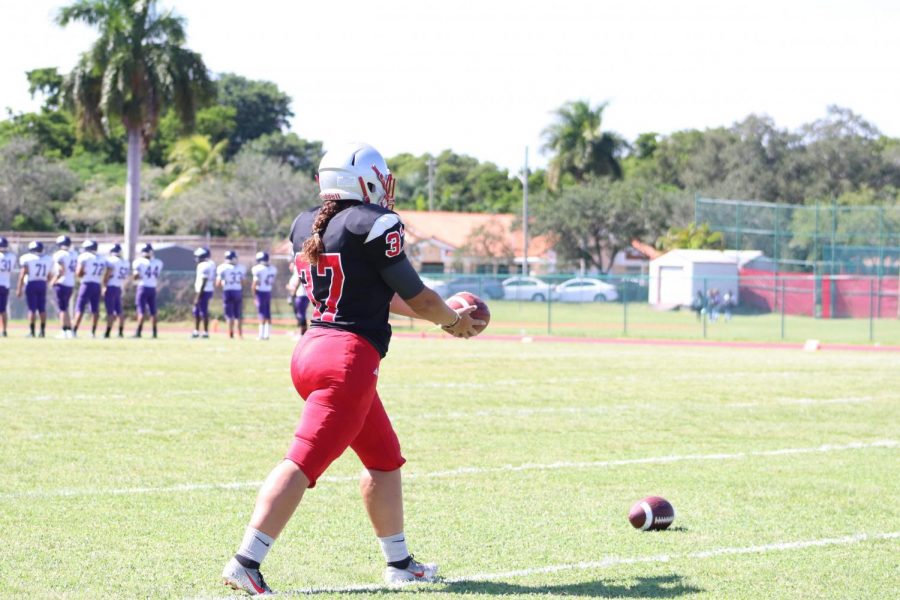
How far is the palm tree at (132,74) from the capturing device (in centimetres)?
3800

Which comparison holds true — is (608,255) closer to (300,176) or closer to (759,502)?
(300,176)

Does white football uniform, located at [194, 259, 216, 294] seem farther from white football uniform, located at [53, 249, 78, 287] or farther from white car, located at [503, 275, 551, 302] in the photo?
white car, located at [503, 275, 551, 302]

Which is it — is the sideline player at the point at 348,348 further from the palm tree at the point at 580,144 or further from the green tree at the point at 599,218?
the palm tree at the point at 580,144

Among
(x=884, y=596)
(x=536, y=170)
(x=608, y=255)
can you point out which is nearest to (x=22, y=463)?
(x=884, y=596)

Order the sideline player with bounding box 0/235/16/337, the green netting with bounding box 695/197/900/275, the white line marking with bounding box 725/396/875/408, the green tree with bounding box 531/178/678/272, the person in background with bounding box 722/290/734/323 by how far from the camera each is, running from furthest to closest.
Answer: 1. the green tree with bounding box 531/178/678/272
2. the green netting with bounding box 695/197/900/275
3. the person in background with bounding box 722/290/734/323
4. the sideline player with bounding box 0/235/16/337
5. the white line marking with bounding box 725/396/875/408

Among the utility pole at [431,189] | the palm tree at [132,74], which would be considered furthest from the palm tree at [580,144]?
the palm tree at [132,74]

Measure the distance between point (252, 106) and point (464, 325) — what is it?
3573 inches

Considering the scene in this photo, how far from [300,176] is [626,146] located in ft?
70.6

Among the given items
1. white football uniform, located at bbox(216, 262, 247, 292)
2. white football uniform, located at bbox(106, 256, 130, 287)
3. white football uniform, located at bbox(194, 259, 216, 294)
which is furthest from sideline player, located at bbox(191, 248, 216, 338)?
white football uniform, located at bbox(106, 256, 130, 287)

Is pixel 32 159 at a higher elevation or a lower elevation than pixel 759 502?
higher

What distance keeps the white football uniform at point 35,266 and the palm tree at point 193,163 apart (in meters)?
39.7

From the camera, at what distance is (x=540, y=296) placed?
4591 centimetres

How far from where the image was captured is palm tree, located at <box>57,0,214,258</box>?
125 feet

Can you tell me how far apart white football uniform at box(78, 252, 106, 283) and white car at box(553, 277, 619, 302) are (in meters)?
24.2
